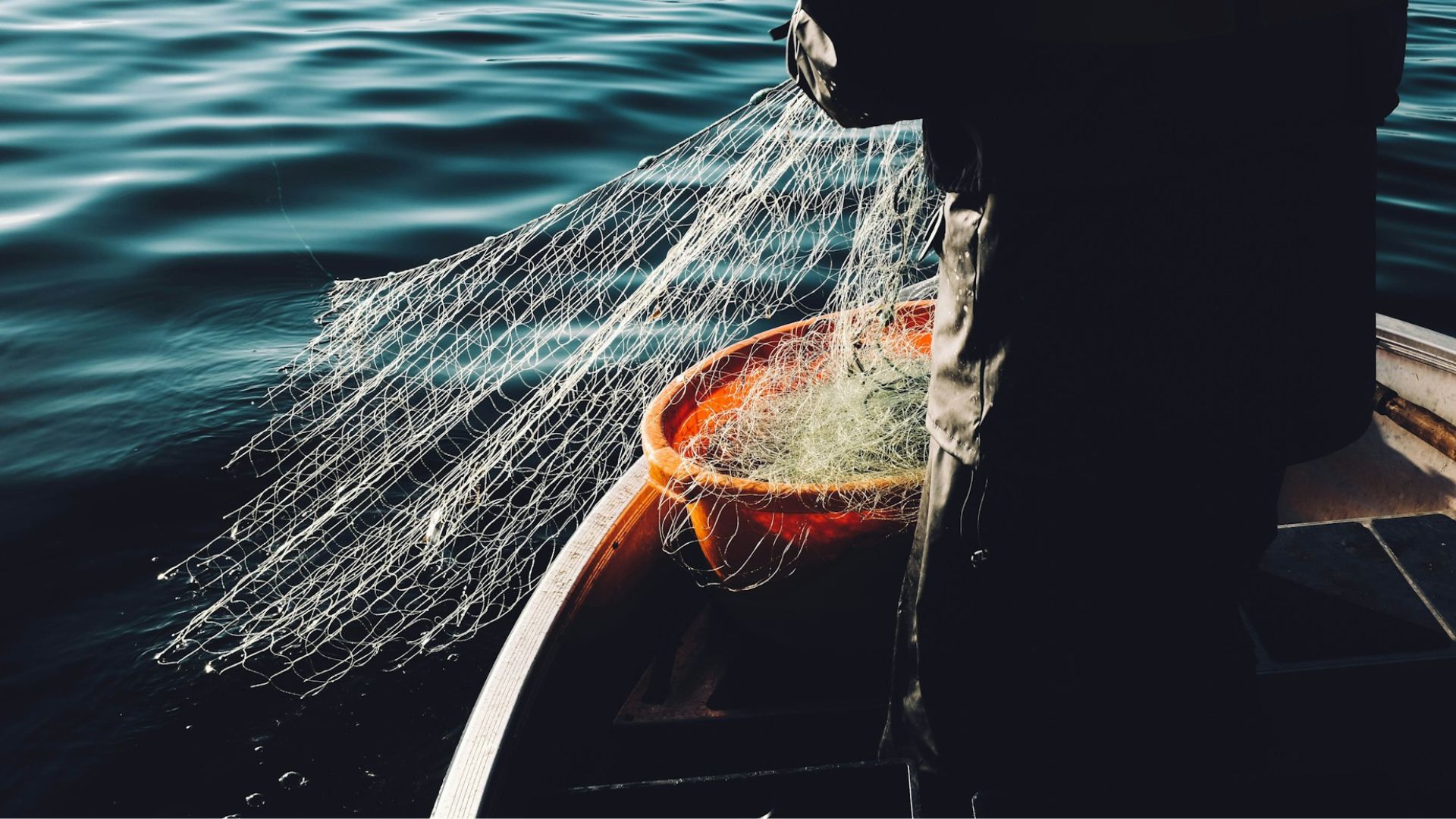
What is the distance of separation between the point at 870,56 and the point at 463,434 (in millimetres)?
3607

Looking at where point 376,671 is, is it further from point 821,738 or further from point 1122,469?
point 1122,469

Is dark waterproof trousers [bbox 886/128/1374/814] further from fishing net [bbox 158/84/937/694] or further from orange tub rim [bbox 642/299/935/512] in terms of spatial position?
fishing net [bbox 158/84/937/694]

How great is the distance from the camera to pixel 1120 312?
1395 mm

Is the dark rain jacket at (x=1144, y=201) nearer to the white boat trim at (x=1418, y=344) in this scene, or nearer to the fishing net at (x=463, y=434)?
the fishing net at (x=463, y=434)

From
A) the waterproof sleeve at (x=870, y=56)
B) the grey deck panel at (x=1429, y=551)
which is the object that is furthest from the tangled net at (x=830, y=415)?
the grey deck panel at (x=1429, y=551)

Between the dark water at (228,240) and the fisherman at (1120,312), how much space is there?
201 cm

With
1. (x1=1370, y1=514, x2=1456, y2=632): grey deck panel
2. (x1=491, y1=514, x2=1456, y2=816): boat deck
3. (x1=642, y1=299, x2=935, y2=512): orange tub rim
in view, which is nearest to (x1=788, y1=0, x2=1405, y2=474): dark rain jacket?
(x1=642, y1=299, x2=935, y2=512): orange tub rim

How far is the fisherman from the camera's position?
4.31ft

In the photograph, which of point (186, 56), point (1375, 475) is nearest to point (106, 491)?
point (1375, 475)

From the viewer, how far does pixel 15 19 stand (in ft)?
36.2

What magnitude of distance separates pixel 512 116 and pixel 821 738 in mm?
7292

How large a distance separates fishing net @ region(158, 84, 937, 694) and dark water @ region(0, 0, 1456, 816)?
0.60 ft

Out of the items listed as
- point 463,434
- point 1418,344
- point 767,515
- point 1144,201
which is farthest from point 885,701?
point 463,434

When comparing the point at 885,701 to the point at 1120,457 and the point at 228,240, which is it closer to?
the point at 1120,457
